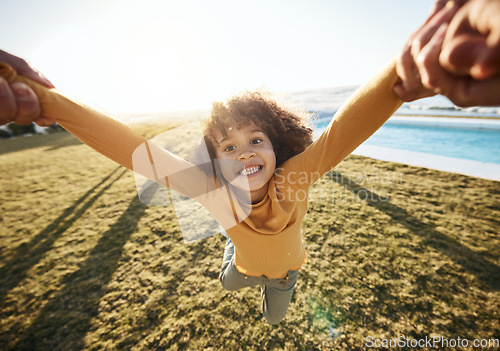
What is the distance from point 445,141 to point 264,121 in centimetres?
888

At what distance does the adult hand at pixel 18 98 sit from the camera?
0.55m

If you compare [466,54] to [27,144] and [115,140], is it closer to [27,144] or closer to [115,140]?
[115,140]

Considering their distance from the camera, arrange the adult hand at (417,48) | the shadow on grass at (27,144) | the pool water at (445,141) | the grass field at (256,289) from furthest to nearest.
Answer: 1. the shadow on grass at (27,144)
2. the pool water at (445,141)
3. the grass field at (256,289)
4. the adult hand at (417,48)

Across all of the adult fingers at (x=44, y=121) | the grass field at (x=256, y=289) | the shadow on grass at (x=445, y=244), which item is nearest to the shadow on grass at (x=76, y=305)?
the grass field at (x=256, y=289)

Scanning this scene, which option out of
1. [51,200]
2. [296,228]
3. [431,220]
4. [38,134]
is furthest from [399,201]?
[38,134]

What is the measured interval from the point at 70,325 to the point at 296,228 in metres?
2.20

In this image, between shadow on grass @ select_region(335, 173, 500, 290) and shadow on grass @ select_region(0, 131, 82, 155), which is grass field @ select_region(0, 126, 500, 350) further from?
shadow on grass @ select_region(0, 131, 82, 155)

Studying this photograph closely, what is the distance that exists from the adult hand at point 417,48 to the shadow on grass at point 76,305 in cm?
271

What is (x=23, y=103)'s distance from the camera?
1.96 ft

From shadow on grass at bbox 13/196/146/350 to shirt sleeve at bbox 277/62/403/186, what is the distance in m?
2.36

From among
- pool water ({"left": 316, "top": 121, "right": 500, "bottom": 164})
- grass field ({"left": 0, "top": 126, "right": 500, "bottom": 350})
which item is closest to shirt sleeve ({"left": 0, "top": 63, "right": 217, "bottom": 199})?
grass field ({"left": 0, "top": 126, "right": 500, "bottom": 350})

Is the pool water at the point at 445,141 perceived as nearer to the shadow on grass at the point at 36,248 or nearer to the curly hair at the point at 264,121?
the curly hair at the point at 264,121

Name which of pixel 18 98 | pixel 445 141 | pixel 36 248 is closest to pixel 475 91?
pixel 18 98

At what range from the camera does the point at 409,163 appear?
4.49m
